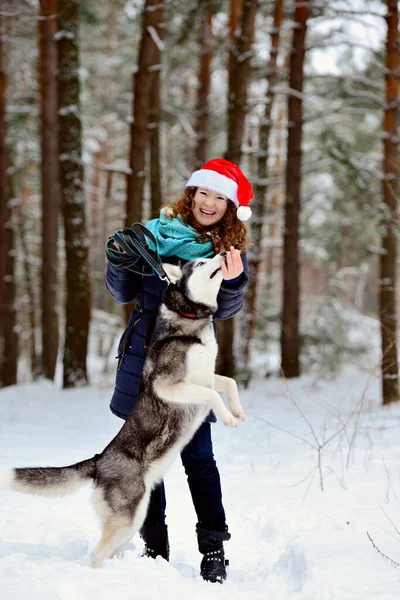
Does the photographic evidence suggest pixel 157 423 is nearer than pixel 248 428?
Yes

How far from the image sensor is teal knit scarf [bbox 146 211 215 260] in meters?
3.44

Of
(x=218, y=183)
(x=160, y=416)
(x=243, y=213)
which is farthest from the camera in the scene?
(x=218, y=183)

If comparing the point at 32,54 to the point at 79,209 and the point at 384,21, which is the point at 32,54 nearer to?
the point at 79,209

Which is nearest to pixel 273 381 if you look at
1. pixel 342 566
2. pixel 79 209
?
pixel 79 209

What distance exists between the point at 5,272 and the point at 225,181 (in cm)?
1133

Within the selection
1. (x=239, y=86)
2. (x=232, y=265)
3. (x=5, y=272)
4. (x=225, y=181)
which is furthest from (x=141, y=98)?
(x=232, y=265)

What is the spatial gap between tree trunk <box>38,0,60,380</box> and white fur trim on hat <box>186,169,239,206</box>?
914cm

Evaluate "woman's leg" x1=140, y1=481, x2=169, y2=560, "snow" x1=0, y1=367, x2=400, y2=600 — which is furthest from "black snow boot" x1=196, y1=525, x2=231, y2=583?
"woman's leg" x1=140, y1=481, x2=169, y2=560

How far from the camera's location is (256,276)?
13844mm

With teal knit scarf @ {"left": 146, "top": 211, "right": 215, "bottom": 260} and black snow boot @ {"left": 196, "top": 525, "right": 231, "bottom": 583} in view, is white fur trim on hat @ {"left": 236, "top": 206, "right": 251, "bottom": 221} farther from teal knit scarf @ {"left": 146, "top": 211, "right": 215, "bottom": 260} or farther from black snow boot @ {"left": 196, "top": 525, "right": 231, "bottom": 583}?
black snow boot @ {"left": 196, "top": 525, "right": 231, "bottom": 583}

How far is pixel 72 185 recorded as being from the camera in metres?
10.7

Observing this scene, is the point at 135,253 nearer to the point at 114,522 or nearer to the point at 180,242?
the point at 180,242

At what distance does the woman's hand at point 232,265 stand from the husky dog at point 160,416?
0.04 meters

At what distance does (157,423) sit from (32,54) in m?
16.0
